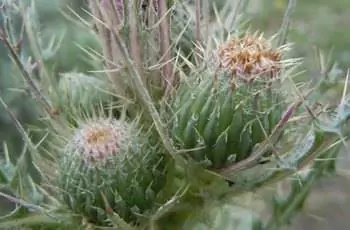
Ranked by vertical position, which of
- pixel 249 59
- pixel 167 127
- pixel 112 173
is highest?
pixel 249 59

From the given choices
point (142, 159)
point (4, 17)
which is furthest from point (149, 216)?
point (4, 17)

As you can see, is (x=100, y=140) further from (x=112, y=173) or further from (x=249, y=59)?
(x=249, y=59)

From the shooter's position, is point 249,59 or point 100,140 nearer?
point 249,59

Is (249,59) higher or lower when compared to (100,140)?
higher

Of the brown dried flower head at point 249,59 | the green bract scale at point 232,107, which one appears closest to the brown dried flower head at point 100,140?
the green bract scale at point 232,107

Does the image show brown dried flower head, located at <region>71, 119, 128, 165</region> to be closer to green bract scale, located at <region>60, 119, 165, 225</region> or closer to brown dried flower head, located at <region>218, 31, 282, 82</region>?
green bract scale, located at <region>60, 119, 165, 225</region>

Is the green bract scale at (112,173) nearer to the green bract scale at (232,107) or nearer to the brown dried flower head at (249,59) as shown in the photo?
the green bract scale at (232,107)

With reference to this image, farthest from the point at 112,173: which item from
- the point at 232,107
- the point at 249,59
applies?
the point at 249,59
